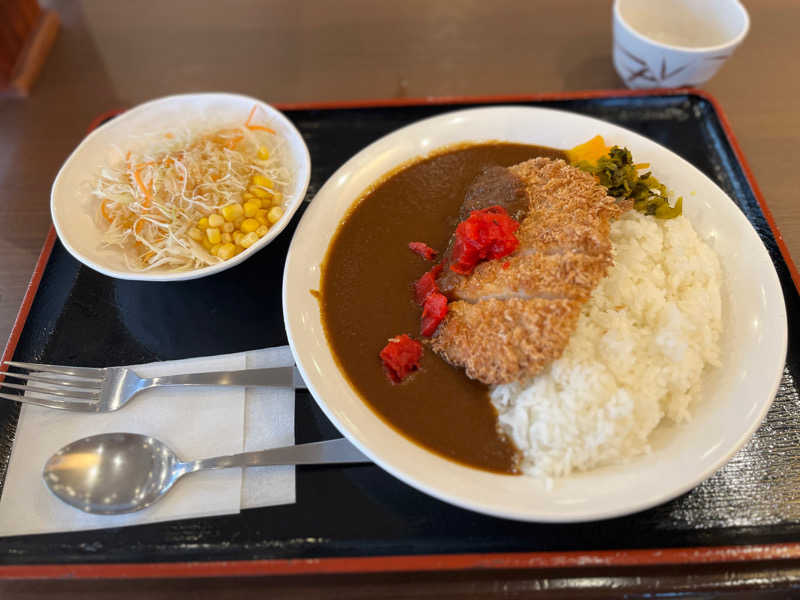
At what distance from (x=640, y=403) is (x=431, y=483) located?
767 millimetres

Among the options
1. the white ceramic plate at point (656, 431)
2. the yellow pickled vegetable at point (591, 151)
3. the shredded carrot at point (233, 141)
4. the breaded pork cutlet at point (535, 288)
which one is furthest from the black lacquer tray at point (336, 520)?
the yellow pickled vegetable at point (591, 151)

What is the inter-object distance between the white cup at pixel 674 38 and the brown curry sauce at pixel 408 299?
876mm

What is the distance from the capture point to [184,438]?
76.7 inches

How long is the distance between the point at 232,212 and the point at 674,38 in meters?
2.77

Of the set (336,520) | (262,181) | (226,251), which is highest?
(262,181)

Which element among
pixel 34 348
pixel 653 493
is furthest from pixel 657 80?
pixel 34 348

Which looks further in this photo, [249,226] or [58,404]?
[249,226]

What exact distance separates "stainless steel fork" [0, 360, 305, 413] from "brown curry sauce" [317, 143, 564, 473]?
0.95ft

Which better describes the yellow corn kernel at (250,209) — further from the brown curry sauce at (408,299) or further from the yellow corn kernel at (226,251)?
the brown curry sauce at (408,299)

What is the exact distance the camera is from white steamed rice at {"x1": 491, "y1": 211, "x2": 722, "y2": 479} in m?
1.76

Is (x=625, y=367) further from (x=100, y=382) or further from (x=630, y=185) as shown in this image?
(x=100, y=382)

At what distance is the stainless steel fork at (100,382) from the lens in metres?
2.03

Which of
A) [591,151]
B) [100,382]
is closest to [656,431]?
[591,151]

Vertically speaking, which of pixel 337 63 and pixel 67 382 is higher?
pixel 337 63
